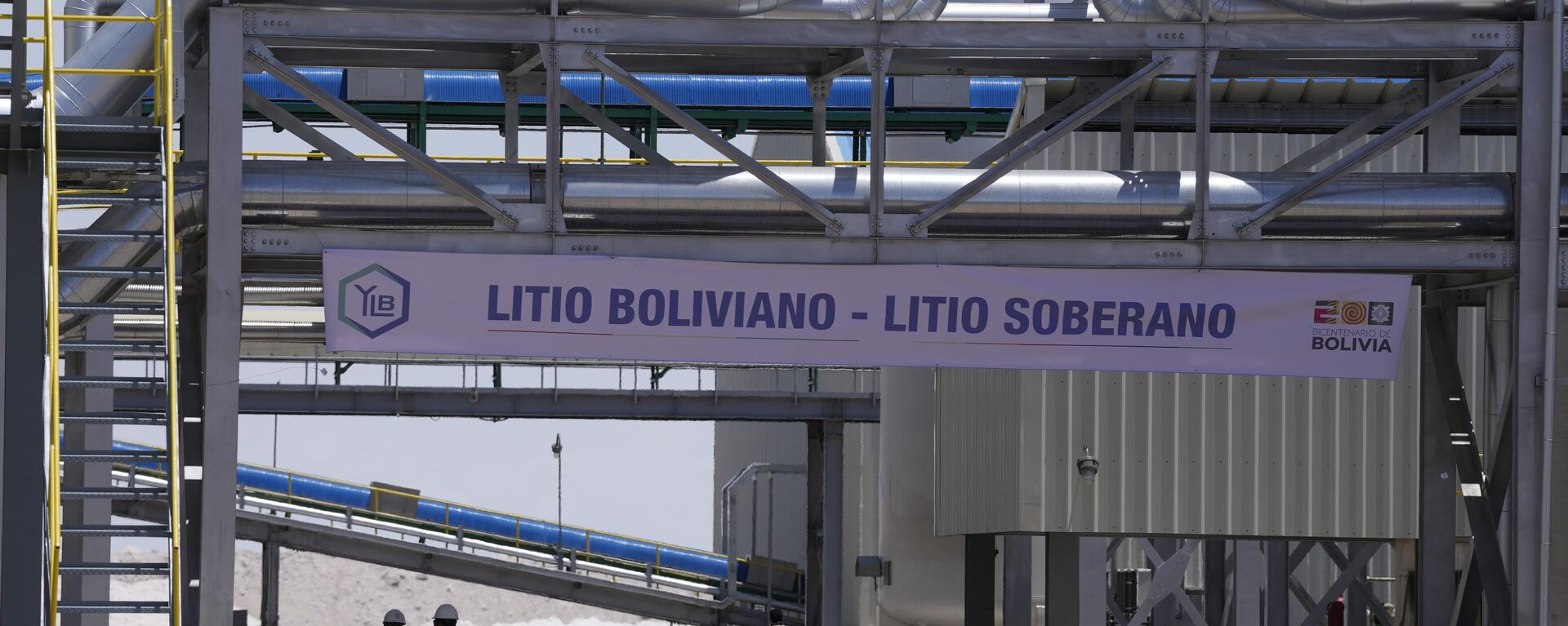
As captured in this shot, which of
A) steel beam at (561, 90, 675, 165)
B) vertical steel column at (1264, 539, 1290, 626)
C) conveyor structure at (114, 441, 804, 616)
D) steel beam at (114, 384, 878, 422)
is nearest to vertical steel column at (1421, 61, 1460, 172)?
steel beam at (561, 90, 675, 165)

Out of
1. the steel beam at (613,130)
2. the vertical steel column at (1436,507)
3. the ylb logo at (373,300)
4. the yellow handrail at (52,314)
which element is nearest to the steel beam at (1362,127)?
the vertical steel column at (1436,507)

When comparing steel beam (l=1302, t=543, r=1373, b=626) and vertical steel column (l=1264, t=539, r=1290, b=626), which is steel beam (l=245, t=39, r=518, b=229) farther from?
vertical steel column (l=1264, t=539, r=1290, b=626)

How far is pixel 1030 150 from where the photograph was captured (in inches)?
473

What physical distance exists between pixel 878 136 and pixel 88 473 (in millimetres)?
8269

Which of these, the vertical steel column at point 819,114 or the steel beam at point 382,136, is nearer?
the steel beam at point 382,136

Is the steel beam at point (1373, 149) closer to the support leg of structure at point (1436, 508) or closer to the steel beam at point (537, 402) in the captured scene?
the support leg of structure at point (1436, 508)

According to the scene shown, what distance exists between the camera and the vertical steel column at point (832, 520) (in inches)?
1220

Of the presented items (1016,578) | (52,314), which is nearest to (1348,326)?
(1016,578)

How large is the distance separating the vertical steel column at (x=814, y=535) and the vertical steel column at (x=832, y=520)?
43.7 inches

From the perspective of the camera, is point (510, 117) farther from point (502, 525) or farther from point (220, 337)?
point (502, 525)

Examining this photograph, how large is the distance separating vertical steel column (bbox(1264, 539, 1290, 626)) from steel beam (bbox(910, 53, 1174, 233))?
8.95m

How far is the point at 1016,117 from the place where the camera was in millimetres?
18953

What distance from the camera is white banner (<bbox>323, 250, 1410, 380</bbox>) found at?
12.0 m

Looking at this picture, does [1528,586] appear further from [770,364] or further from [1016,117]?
[1016,117]
